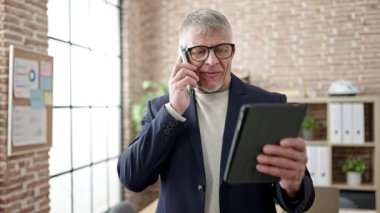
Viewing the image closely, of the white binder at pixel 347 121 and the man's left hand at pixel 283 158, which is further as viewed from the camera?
the white binder at pixel 347 121

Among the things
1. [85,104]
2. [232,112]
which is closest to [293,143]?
[232,112]

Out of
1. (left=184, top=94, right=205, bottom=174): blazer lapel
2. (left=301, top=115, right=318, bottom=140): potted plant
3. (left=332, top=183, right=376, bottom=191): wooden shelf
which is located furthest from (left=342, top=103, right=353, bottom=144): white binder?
(left=184, top=94, right=205, bottom=174): blazer lapel

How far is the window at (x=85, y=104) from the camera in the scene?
12.5 ft

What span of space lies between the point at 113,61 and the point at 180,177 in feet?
13.1

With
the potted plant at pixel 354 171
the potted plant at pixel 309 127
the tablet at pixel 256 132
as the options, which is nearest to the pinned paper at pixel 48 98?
the tablet at pixel 256 132

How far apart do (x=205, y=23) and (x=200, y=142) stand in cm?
40

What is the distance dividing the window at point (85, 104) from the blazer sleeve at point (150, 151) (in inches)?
103

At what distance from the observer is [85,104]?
14.2 feet

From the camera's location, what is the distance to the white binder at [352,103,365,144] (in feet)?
15.2

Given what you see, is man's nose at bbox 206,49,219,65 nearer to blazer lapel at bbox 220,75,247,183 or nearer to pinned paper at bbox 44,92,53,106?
blazer lapel at bbox 220,75,247,183

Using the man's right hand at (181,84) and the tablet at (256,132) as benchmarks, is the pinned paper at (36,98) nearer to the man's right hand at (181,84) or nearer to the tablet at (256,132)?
the man's right hand at (181,84)

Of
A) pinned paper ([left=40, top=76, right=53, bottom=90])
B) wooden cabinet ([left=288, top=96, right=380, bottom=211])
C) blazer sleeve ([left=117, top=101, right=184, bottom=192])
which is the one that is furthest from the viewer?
wooden cabinet ([left=288, top=96, right=380, bottom=211])

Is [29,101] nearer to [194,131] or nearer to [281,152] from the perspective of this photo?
[194,131]

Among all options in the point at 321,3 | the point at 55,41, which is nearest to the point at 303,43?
the point at 321,3
